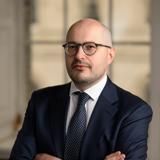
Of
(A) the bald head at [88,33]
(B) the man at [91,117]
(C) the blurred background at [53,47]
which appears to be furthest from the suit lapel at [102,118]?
(C) the blurred background at [53,47]

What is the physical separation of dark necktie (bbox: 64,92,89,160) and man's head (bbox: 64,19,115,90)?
0.11 m

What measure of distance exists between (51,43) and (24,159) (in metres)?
1.97

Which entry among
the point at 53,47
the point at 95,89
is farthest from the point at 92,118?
the point at 53,47

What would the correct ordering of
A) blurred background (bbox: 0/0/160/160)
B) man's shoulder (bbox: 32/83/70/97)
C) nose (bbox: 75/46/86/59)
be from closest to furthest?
1. nose (bbox: 75/46/86/59)
2. man's shoulder (bbox: 32/83/70/97)
3. blurred background (bbox: 0/0/160/160)

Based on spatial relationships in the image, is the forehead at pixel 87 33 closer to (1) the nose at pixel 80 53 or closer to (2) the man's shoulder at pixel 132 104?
(1) the nose at pixel 80 53

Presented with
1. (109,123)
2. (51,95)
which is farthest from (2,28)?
(109,123)

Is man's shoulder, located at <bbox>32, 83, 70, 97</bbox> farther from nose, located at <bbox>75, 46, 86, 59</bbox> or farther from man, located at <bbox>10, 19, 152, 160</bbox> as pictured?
nose, located at <bbox>75, 46, 86, 59</bbox>

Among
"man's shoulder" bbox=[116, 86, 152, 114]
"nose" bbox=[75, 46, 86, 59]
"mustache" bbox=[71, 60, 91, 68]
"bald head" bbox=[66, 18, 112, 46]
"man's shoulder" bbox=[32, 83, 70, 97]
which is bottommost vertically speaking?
"man's shoulder" bbox=[116, 86, 152, 114]

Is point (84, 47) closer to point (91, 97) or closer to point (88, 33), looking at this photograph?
point (88, 33)

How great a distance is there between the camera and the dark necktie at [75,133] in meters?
1.52

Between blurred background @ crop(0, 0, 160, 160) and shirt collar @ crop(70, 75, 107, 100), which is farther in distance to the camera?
blurred background @ crop(0, 0, 160, 160)

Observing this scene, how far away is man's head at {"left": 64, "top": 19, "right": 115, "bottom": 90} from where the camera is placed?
1.47 m

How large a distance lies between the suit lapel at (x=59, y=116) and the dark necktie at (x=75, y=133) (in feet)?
0.09

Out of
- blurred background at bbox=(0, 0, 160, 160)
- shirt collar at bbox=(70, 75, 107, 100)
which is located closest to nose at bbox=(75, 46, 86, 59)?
shirt collar at bbox=(70, 75, 107, 100)
